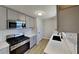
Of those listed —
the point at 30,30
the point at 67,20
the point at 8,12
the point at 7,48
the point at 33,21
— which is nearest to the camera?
the point at 67,20

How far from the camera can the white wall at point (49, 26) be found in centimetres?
168

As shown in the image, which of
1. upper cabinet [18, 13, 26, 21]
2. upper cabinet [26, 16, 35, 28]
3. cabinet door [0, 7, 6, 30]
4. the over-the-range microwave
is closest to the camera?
cabinet door [0, 7, 6, 30]

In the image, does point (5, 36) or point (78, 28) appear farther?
point (5, 36)

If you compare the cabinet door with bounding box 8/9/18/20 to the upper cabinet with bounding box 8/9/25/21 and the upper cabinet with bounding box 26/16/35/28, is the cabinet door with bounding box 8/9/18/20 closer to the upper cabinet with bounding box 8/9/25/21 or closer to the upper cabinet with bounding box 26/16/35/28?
the upper cabinet with bounding box 8/9/25/21

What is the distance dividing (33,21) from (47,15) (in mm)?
696

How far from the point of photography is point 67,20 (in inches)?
30.8

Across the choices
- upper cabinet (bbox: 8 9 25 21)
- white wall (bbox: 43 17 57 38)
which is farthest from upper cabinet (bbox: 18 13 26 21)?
white wall (bbox: 43 17 57 38)

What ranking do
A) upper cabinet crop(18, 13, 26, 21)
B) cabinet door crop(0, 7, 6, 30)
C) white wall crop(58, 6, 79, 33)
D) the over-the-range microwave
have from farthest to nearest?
upper cabinet crop(18, 13, 26, 21)
the over-the-range microwave
cabinet door crop(0, 7, 6, 30)
white wall crop(58, 6, 79, 33)

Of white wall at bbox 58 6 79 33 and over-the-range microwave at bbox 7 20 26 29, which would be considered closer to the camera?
white wall at bbox 58 6 79 33

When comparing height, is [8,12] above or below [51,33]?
above

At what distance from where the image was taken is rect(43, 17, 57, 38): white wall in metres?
1.68

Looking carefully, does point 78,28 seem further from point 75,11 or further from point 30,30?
point 30,30
